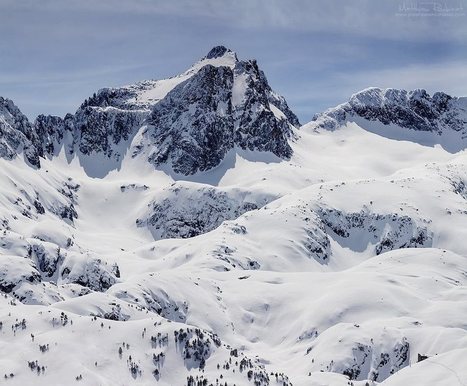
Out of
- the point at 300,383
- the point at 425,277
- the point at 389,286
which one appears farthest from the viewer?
the point at 425,277

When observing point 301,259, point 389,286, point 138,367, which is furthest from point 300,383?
point 301,259

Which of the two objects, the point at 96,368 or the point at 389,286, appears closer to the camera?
the point at 96,368

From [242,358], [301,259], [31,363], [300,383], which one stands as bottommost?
[301,259]

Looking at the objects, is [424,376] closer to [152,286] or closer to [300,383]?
[300,383]

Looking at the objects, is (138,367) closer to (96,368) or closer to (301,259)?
(96,368)

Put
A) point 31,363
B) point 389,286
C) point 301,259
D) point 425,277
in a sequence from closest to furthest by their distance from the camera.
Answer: point 31,363 < point 389,286 < point 425,277 < point 301,259

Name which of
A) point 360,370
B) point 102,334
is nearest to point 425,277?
point 360,370

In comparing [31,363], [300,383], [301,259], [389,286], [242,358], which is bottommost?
[301,259]

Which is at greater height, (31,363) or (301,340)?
(31,363)

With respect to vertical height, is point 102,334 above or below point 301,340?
above
